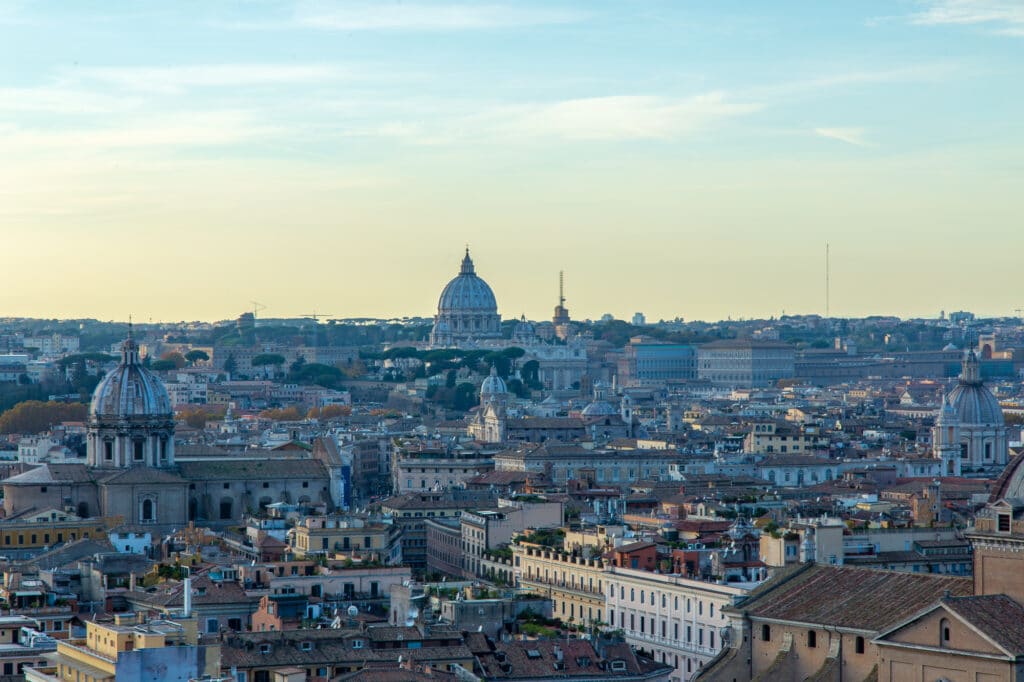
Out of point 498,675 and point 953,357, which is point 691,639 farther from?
point 953,357

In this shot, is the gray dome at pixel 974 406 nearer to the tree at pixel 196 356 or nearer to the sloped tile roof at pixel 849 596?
the sloped tile roof at pixel 849 596

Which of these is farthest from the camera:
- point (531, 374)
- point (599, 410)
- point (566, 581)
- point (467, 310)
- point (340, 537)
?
point (467, 310)

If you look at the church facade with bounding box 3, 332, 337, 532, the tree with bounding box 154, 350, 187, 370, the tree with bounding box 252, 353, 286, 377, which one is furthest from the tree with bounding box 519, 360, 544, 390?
the church facade with bounding box 3, 332, 337, 532

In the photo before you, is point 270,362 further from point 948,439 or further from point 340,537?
point 340,537

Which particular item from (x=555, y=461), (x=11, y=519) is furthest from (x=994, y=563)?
(x=555, y=461)

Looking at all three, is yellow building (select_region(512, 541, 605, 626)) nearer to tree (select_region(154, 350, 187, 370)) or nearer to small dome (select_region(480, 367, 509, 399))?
small dome (select_region(480, 367, 509, 399))

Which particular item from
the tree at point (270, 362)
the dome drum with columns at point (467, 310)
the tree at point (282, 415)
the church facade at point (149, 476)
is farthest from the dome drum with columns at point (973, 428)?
the dome drum with columns at point (467, 310)

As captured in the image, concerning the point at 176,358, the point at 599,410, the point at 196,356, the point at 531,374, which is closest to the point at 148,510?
the point at 599,410
